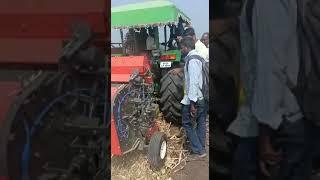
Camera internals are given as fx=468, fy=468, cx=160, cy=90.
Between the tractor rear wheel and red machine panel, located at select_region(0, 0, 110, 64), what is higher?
red machine panel, located at select_region(0, 0, 110, 64)

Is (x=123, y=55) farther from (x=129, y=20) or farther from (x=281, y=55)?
(x=281, y=55)

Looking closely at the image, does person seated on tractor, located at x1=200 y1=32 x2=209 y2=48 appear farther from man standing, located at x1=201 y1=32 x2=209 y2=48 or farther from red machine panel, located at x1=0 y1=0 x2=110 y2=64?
red machine panel, located at x1=0 y1=0 x2=110 y2=64

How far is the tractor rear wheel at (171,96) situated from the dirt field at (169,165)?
0.10ft

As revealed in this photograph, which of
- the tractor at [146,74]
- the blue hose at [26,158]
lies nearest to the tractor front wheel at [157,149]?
the tractor at [146,74]

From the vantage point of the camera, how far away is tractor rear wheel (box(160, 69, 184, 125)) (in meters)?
1.38

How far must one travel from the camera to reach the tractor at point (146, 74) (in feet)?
4.53

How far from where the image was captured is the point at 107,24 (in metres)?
1.48

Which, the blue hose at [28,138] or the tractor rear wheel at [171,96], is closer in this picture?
the tractor rear wheel at [171,96]

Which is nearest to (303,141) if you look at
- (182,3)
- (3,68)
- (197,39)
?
(197,39)

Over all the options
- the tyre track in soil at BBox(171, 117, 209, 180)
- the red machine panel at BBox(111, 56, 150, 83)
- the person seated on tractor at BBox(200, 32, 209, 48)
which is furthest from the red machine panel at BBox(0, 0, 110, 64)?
the tyre track in soil at BBox(171, 117, 209, 180)

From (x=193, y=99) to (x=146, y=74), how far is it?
161 millimetres

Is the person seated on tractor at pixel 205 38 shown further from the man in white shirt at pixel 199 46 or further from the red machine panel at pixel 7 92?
the red machine panel at pixel 7 92

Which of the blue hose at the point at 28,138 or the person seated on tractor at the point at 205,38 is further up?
the person seated on tractor at the point at 205,38

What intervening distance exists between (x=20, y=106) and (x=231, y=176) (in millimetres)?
754
